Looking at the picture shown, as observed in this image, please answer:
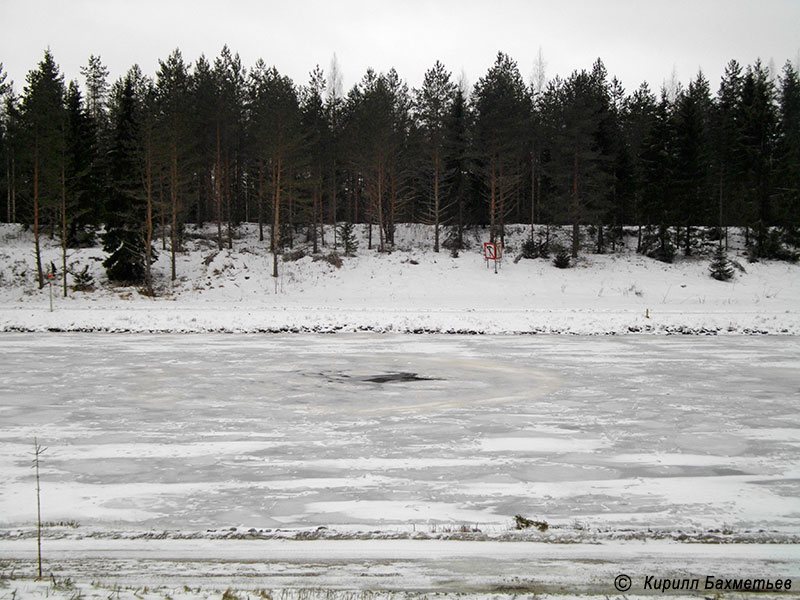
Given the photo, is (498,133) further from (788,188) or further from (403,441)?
(403,441)

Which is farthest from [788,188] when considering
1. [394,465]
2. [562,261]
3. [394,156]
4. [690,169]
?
[394,465]

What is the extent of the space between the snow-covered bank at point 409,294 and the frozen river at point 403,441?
7.79m

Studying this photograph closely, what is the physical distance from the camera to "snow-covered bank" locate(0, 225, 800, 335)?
2333 centimetres

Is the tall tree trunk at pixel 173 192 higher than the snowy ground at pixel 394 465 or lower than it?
higher

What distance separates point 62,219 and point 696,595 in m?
40.9

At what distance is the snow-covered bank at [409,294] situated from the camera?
2333cm

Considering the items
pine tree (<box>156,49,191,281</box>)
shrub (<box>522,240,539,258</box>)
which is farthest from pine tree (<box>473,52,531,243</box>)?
pine tree (<box>156,49,191,281</box>)

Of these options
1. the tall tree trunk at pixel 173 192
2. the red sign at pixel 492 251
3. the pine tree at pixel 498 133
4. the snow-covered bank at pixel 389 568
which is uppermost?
the pine tree at pixel 498 133

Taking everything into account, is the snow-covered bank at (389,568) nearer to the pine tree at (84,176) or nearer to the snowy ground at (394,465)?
the snowy ground at (394,465)

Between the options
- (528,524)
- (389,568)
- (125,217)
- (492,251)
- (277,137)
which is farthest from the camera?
(492,251)

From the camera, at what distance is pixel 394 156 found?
44.3m

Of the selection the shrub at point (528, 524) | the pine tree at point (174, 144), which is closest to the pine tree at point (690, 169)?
the pine tree at point (174, 144)

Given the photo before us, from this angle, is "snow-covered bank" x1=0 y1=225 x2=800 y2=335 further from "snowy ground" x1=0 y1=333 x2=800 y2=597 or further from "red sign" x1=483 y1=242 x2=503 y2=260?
"snowy ground" x1=0 y1=333 x2=800 y2=597

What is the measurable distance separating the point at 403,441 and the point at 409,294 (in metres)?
28.3
